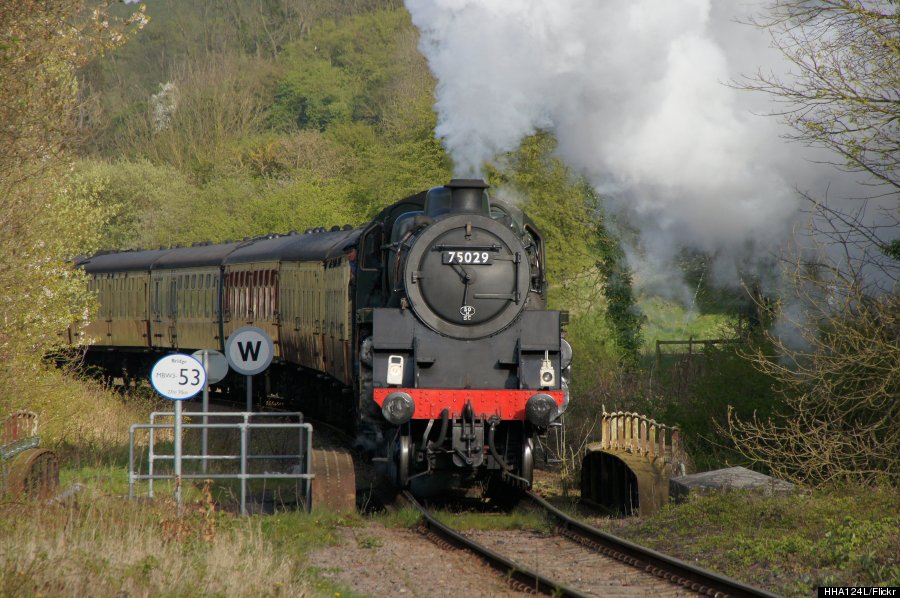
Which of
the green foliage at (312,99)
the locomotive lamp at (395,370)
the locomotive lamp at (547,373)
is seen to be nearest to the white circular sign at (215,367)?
the locomotive lamp at (395,370)

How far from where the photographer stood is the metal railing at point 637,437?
45.6ft

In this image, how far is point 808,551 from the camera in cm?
959

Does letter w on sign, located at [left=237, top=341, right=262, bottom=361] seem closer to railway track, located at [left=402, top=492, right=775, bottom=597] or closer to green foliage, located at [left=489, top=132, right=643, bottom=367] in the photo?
railway track, located at [left=402, top=492, right=775, bottom=597]

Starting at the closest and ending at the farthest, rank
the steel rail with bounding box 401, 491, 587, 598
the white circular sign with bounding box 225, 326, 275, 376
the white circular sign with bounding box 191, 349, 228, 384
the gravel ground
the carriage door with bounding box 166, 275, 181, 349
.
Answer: the steel rail with bounding box 401, 491, 587, 598 → the gravel ground → the white circular sign with bounding box 191, 349, 228, 384 → the white circular sign with bounding box 225, 326, 275, 376 → the carriage door with bounding box 166, 275, 181, 349

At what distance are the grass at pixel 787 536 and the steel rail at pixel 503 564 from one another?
165cm

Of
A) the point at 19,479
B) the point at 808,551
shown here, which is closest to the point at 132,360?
the point at 19,479

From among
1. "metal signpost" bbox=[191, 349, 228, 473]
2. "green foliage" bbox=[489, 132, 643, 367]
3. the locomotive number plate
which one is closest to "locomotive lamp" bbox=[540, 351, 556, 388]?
the locomotive number plate

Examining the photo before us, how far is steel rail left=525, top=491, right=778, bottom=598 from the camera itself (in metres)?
8.46

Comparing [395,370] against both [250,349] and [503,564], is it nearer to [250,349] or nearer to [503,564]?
[250,349]

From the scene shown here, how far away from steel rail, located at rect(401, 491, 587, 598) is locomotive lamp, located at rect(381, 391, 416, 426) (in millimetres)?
1038

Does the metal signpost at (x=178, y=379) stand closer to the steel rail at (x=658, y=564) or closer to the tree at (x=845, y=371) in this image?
the steel rail at (x=658, y=564)

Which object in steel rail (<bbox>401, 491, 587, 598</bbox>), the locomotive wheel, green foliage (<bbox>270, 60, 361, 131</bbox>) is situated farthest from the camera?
green foliage (<bbox>270, 60, 361, 131</bbox>)

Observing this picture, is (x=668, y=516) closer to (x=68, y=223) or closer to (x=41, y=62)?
(x=41, y=62)

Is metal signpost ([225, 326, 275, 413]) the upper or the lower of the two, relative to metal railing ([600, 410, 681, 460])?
upper
